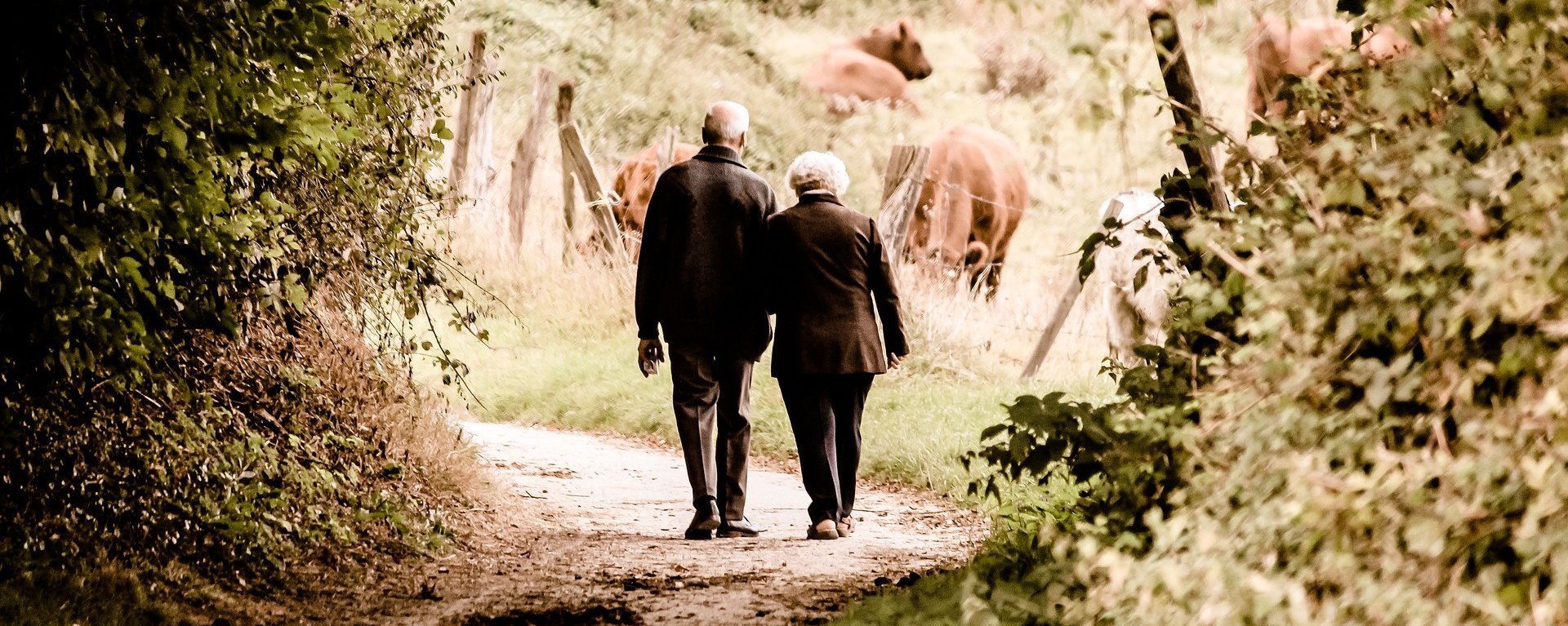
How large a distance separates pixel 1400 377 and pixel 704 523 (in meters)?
4.44

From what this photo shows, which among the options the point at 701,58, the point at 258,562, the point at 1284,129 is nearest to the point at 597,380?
the point at 258,562

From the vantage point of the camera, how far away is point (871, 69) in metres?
28.7

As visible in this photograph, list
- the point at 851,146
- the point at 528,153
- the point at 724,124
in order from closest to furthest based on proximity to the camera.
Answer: the point at 724,124 → the point at 528,153 → the point at 851,146

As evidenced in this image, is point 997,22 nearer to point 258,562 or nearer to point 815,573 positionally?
point 815,573

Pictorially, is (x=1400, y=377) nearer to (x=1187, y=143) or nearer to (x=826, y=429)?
(x=1187, y=143)

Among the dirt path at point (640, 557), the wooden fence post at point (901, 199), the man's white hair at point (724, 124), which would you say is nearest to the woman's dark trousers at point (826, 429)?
the dirt path at point (640, 557)

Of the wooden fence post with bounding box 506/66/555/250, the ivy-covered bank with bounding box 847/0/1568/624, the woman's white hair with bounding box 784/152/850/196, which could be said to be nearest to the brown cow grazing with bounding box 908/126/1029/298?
the wooden fence post with bounding box 506/66/555/250

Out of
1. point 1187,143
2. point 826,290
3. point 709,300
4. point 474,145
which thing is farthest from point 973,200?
point 1187,143

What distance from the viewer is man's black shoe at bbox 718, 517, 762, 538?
22.9 feet

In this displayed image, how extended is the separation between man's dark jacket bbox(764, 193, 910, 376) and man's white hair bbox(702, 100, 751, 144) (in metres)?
0.44

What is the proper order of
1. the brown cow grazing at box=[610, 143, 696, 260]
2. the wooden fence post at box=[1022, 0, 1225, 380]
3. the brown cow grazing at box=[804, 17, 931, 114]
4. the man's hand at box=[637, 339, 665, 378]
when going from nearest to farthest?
the wooden fence post at box=[1022, 0, 1225, 380]
the man's hand at box=[637, 339, 665, 378]
the brown cow grazing at box=[610, 143, 696, 260]
the brown cow grazing at box=[804, 17, 931, 114]

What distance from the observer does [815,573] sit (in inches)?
239

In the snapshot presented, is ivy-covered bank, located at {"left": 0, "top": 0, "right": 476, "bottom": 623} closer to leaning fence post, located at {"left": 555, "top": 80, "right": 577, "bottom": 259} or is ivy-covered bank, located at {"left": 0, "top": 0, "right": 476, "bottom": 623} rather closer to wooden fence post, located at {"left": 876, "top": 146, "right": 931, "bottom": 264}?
wooden fence post, located at {"left": 876, "top": 146, "right": 931, "bottom": 264}

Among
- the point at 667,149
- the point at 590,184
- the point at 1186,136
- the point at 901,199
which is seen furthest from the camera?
the point at 590,184
